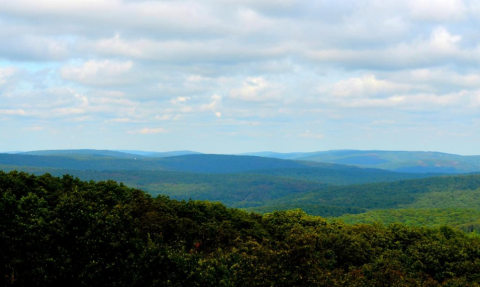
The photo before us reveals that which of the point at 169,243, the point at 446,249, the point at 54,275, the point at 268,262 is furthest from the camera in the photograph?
the point at 446,249

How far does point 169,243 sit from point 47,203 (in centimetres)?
1598

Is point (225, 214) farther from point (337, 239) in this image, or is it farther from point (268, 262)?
point (268, 262)

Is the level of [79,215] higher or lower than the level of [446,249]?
higher

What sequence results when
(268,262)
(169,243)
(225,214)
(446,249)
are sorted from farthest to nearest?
(225,214) < (446,249) < (169,243) < (268,262)

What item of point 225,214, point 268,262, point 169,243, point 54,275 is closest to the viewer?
point 54,275

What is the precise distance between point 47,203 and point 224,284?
1057 inches

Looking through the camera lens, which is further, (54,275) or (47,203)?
(47,203)

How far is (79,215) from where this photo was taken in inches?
1694

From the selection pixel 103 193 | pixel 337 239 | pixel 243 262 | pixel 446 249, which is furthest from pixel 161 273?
pixel 446 249

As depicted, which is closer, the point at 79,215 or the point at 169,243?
the point at 79,215

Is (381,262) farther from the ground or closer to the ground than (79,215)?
closer to the ground

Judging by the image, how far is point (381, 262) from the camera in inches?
2105

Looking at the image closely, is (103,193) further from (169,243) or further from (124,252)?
(124,252)

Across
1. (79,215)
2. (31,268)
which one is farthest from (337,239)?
(31,268)
